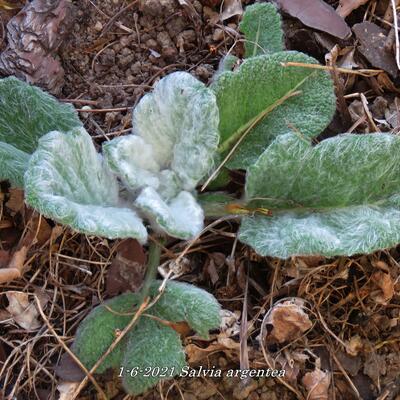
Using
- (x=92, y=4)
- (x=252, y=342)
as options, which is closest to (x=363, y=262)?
(x=252, y=342)

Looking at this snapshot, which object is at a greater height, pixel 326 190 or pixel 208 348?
pixel 326 190

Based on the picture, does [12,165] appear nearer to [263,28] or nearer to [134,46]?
[134,46]

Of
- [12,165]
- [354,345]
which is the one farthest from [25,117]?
[354,345]

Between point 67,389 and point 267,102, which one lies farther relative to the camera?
point 267,102

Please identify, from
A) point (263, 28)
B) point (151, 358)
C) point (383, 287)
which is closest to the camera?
point (151, 358)

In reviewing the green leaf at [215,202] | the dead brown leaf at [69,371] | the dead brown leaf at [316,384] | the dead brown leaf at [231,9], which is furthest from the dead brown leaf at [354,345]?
the dead brown leaf at [231,9]

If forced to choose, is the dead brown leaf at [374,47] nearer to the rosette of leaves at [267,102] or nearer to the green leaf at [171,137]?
the rosette of leaves at [267,102]
